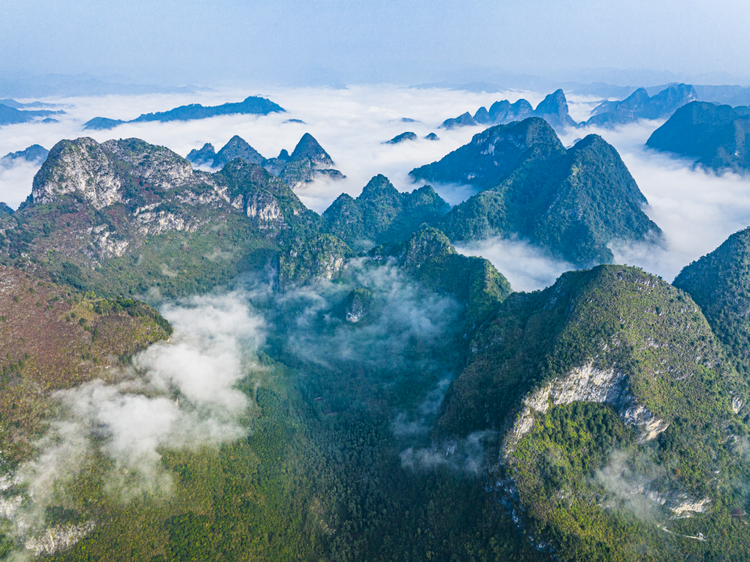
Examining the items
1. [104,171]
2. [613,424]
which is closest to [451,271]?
[613,424]

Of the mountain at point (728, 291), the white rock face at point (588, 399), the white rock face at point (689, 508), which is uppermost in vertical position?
the mountain at point (728, 291)

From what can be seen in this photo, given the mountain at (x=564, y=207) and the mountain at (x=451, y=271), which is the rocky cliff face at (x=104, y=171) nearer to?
the mountain at (x=451, y=271)

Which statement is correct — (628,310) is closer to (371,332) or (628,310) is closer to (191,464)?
(371,332)

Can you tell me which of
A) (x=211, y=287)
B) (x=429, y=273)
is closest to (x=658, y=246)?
(x=429, y=273)

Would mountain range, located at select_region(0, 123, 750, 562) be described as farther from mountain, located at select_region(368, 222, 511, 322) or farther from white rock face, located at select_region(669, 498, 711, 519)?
mountain, located at select_region(368, 222, 511, 322)

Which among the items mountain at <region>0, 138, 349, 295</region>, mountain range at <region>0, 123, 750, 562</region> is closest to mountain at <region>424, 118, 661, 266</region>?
mountain range at <region>0, 123, 750, 562</region>

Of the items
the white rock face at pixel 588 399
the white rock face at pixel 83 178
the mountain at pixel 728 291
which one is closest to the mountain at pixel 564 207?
the mountain at pixel 728 291
